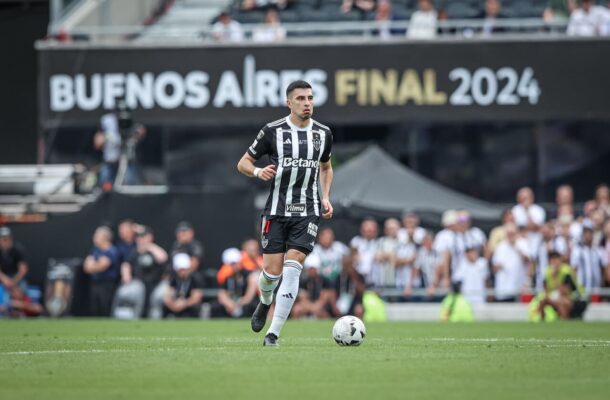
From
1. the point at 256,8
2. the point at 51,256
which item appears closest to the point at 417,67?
the point at 256,8

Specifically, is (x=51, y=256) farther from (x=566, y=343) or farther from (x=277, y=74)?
(x=566, y=343)

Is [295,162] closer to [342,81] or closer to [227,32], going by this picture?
[342,81]

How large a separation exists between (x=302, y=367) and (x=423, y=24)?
17.3 meters

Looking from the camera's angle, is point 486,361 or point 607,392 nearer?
point 607,392

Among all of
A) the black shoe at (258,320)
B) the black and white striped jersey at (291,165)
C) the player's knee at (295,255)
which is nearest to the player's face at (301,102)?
the black and white striped jersey at (291,165)

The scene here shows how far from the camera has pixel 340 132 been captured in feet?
92.0

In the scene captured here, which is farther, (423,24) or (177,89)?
(177,89)

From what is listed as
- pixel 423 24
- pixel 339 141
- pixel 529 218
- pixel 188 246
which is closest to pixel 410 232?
pixel 529 218

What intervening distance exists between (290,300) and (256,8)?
56.6ft

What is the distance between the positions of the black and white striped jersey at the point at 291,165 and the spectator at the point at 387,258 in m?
10.9

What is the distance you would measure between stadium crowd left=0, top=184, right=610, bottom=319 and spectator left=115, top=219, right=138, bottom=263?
0.7 inches

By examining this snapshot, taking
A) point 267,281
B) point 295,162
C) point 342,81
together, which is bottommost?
point 267,281

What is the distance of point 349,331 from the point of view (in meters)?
11.9

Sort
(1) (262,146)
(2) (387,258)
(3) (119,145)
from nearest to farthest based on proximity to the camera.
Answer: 1. (1) (262,146)
2. (2) (387,258)
3. (3) (119,145)
